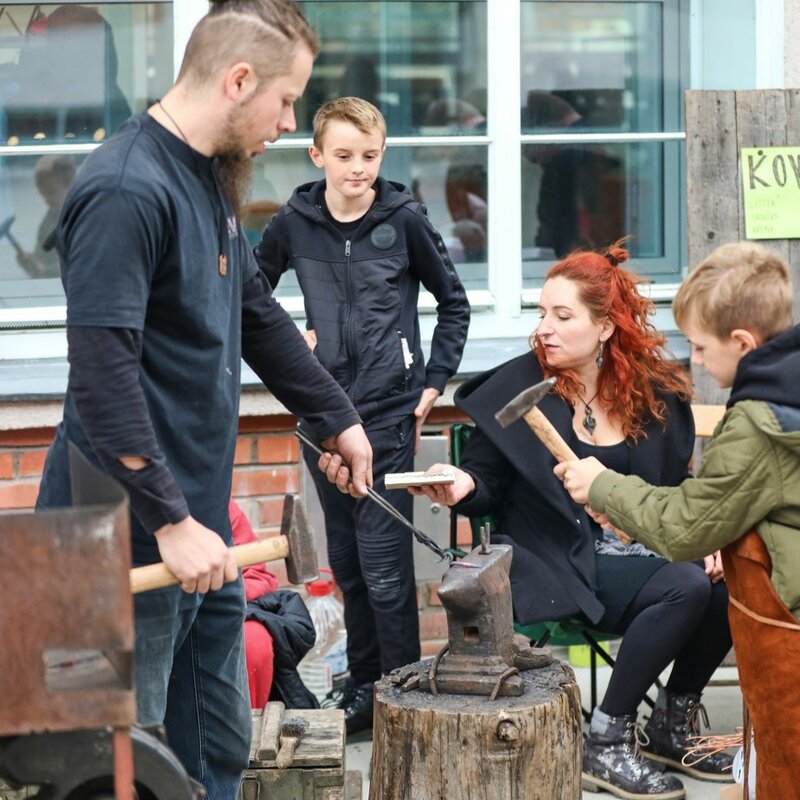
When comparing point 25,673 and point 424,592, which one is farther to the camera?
point 424,592

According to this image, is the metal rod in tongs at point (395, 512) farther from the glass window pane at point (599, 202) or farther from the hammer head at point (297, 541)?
the glass window pane at point (599, 202)

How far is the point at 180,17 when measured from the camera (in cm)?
486

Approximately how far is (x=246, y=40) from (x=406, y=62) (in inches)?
109

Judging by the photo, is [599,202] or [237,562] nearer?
[237,562]

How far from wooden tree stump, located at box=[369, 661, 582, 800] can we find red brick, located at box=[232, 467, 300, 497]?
156 cm

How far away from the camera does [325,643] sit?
197 inches

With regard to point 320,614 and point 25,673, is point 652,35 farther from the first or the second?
point 25,673

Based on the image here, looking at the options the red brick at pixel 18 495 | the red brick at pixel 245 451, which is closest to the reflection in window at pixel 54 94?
the red brick at pixel 18 495

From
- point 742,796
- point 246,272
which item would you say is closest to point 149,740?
point 246,272

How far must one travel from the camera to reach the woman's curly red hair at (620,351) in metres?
4.18

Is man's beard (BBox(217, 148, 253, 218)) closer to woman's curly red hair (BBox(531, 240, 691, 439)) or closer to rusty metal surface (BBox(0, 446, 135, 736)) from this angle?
rusty metal surface (BBox(0, 446, 135, 736))

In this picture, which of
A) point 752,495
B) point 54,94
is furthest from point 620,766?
point 54,94

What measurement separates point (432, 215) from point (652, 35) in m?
1.06

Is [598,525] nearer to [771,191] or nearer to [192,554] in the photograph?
[771,191]
